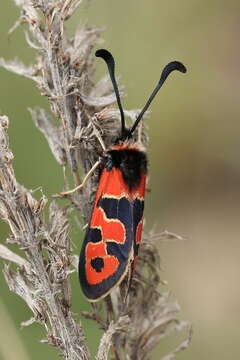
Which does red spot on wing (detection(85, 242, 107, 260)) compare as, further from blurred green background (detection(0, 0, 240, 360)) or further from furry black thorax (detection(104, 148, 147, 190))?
blurred green background (detection(0, 0, 240, 360))

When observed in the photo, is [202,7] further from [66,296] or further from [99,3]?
[66,296]

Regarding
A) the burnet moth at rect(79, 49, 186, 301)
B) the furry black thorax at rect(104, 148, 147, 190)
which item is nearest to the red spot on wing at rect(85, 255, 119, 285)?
the burnet moth at rect(79, 49, 186, 301)

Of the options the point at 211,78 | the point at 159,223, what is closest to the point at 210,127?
the point at 211,78

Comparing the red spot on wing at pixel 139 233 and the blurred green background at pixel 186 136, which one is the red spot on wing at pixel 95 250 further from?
Result: the blurred green background at pixel 186 136

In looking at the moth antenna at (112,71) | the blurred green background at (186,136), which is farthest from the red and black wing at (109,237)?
the blurred green background at (186,136)

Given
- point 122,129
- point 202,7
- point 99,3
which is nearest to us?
point 122,129

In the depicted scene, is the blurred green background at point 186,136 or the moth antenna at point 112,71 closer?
the moth antenna at point 112,71
